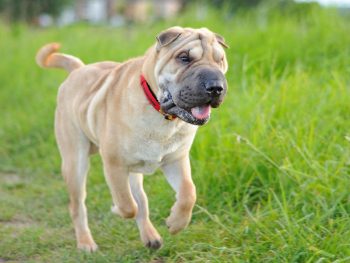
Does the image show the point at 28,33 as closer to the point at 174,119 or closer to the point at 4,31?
the point at 4,31

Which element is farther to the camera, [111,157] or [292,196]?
[292,196]

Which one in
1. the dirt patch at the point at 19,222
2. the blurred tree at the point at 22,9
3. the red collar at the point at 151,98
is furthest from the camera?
the blurred tree at the point at 22,9

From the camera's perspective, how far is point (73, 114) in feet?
15.8

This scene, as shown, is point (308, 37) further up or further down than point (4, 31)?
further up

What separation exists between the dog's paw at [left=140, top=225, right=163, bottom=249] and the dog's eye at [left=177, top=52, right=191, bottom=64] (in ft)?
4.31

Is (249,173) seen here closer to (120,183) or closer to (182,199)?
(182,199)

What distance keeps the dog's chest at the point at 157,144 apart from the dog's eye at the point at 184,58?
1.54 ft

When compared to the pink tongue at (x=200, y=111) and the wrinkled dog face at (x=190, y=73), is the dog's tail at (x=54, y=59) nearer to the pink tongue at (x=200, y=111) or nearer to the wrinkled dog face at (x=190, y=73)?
the wrinkled dog face at (x=190, y=73)

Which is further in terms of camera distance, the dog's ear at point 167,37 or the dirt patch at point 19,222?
the dirt patch at point 19,222

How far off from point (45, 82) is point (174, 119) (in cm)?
529

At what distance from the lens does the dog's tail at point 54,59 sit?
5293mm

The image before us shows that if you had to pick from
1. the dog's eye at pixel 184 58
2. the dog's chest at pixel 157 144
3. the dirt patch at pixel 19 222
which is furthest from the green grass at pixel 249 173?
the dog's eye at pixel 184 58

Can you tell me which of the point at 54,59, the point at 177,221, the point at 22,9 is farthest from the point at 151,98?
the point at 22,9

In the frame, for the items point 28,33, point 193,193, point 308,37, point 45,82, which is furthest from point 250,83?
point 28,33
